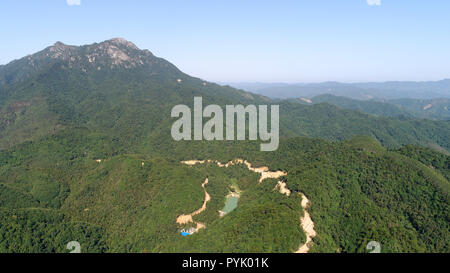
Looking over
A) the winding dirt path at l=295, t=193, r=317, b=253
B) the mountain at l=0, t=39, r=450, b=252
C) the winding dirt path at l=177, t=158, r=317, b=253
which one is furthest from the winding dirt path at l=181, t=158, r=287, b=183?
the winding dirt path at l=295, t=193, r=317, b=253

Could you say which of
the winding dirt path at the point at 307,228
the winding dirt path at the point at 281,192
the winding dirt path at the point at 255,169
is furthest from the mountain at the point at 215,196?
the winding dirt path at the point at 255,169

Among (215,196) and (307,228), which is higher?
(307,228)

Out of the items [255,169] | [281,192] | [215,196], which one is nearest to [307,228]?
[281,192]

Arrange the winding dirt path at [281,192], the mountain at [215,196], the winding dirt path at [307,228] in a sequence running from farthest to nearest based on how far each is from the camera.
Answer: the mountain at [215,196]
the winding dirt path at [281,192]
the winding dirt path at [307,228]

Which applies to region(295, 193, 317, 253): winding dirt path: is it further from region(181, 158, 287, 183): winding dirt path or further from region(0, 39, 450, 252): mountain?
region(181, 158, 287, 183): winding dirt path

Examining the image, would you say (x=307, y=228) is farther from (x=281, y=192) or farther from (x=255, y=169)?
(x=255, y=169)

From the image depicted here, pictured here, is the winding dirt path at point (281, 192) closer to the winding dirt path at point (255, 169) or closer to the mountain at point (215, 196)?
the winding dirt path at point (255, 169)

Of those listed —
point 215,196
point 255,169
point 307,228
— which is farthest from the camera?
point 255,169

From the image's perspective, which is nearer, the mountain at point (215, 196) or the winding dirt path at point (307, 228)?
the winding dirt path at point (307, 228)
